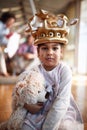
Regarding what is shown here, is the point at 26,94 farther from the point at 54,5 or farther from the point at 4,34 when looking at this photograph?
the point at 54,5

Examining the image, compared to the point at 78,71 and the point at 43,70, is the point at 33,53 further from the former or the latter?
the point at 43,70

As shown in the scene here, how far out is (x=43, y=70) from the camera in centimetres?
101

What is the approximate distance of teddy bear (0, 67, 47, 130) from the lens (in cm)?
92

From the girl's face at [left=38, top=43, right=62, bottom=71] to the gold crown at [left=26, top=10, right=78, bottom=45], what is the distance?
0.02 metres

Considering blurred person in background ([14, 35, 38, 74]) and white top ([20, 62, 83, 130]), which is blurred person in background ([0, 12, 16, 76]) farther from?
white top ([20, 62, 83, 130])

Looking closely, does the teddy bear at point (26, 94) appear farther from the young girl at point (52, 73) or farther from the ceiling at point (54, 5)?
the ceiling at point (54, 5)

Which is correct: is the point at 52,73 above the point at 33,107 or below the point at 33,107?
above

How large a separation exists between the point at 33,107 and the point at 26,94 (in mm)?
58

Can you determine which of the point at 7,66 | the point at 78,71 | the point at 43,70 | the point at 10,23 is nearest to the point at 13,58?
the point at 7,66

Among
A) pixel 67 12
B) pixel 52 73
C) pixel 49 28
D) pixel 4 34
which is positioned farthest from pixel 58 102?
pixel 67 12

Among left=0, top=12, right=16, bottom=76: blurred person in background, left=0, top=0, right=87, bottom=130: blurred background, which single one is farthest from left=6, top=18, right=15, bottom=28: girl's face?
left=0, top=0, right=87, bottom=130: blurred background

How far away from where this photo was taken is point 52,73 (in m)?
0.98

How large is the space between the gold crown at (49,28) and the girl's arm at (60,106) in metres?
0.13

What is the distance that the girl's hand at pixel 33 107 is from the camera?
3.09ft
